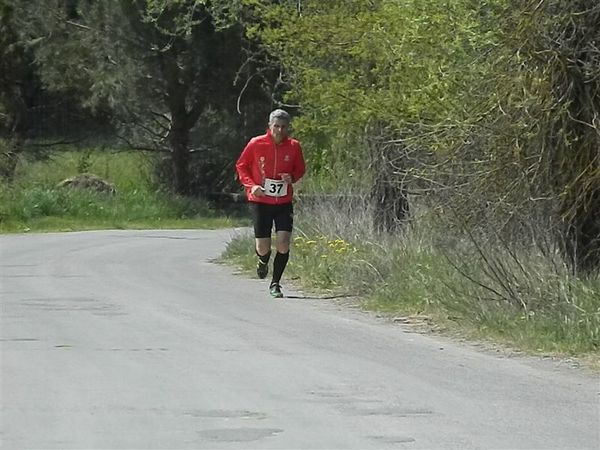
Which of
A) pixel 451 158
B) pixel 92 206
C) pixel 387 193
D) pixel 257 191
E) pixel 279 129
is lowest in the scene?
pixel 92 206

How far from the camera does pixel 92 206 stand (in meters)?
35.5

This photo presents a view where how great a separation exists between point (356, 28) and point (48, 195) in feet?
67.2

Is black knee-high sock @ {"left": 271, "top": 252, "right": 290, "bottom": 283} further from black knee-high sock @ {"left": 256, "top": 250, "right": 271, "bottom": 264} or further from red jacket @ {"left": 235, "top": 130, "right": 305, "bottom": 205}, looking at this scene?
black knee-high sock @ {"left": 256, "top": 250, "right": 271, "bottom": 264}

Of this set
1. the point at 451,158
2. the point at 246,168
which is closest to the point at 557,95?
the point at 451,158

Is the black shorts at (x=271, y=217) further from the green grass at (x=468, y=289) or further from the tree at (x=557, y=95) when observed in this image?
the tree at (x=557, y=95)

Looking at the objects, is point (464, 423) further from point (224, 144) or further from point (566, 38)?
point (224, 144)

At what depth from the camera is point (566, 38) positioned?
11.8m

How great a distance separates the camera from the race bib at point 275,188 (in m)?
14.9

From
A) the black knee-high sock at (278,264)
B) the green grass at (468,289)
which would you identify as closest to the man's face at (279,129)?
the black knee-high sock at (278,264)

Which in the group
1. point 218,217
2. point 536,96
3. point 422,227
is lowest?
point 218,217

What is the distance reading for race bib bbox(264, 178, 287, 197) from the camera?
587 inches

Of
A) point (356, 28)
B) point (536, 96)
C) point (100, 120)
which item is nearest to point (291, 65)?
point (356, 28)

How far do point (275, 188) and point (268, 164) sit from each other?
0.28 meters

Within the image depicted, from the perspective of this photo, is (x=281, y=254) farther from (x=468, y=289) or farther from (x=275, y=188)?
(x=468, y=289)
